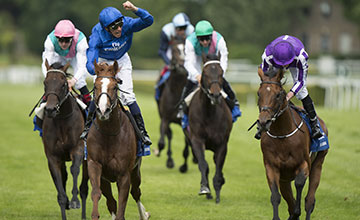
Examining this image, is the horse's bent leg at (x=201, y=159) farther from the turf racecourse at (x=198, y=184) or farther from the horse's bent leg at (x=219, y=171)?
the turf racecourse at (x=198, y=184)

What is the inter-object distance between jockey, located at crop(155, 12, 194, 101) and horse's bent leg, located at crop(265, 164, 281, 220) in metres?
5.96

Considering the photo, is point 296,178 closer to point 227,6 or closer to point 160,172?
point 160,172

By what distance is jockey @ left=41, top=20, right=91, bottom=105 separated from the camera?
880 centimetres

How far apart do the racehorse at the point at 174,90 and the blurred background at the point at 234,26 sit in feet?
74.7

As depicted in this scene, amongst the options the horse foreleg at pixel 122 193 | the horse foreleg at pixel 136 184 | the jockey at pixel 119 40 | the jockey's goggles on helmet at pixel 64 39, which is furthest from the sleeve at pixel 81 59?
the horse foreleg at pixel 122 193

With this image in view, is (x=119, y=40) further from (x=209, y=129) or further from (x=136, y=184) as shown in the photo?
(x=209, y=129)

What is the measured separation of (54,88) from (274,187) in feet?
9.22

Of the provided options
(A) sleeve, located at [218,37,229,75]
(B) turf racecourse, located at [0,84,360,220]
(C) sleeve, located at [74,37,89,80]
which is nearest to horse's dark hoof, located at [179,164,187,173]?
(B) turf racecourse, located at [0,84,360,220]

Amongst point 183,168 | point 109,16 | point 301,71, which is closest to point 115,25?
point 109,16

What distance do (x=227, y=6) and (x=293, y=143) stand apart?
40812mm

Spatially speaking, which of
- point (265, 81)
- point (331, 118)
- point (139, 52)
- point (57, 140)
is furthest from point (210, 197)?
point (139, 52)

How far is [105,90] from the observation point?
6.66m

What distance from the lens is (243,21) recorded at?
4562cm

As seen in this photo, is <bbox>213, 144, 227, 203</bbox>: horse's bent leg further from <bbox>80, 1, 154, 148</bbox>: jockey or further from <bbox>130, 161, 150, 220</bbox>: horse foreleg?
<bbox>80, 1, 154, 148</bbox>: jockey
